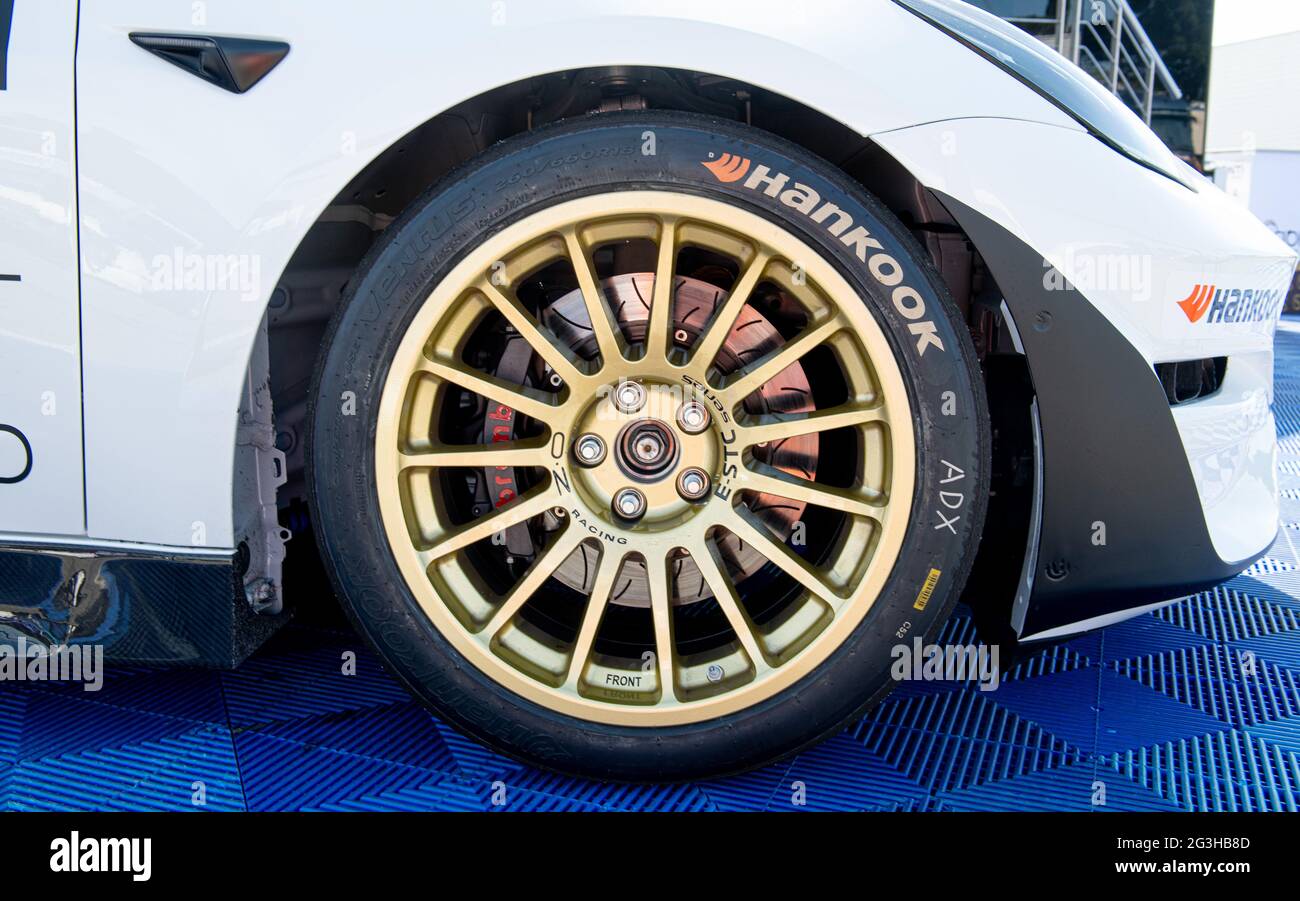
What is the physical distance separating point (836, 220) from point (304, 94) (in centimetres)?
85

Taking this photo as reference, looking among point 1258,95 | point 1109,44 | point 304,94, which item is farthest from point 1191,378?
point 1258,95

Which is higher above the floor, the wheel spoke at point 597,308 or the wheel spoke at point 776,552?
the wheel spoke at point 597,308

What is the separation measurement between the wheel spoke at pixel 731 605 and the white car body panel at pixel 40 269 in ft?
3.39

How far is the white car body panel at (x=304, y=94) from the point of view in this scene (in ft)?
4.78

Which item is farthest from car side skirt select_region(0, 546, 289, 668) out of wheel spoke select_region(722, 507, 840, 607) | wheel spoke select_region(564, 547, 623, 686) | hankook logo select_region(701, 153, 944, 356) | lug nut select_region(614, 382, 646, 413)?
hankook logo select_region(701, 153, 944, 356)

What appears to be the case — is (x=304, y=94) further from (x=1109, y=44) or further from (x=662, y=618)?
(x=1109, y=44)

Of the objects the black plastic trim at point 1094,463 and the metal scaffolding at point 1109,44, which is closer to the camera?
the black plastic trim at point 1094,463

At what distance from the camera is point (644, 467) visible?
1.59 meters

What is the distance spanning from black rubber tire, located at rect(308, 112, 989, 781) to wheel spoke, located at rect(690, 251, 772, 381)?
87 mm

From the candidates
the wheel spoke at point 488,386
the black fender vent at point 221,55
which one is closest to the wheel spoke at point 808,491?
the wheel spoke at point 488,386

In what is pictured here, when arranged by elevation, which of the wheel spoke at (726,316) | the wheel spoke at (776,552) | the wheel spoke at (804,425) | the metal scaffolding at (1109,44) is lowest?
the wheel spoke at (776,552)

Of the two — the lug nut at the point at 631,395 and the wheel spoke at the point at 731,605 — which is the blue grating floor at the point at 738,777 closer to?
the wheel spoke at the point at 731,605

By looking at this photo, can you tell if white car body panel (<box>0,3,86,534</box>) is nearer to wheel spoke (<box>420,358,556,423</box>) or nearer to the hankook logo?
wheel spoke (<box>420,358,556,423</box>)
